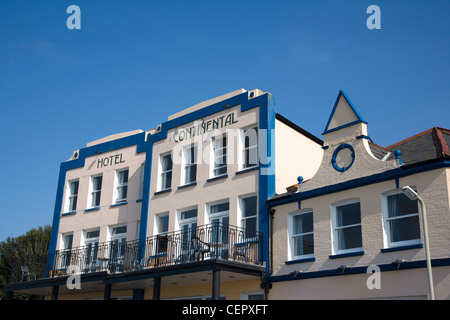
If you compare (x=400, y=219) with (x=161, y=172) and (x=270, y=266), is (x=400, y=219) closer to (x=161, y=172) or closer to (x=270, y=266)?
(x=270, y=266)

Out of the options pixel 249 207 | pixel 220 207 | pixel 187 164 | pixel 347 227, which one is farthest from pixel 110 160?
pixel 347 227

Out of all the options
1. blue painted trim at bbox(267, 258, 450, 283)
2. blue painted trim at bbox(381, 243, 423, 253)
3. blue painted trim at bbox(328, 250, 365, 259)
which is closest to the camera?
blue painted trim at bbox(267, 258, 450, 283)

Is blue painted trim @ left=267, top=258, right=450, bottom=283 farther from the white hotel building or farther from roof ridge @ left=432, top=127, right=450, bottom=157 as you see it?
roof ridge @ left=432, top=127, right=450, bottom=157

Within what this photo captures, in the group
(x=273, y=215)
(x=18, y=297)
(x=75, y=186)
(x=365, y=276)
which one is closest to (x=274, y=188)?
(x=273, y=215)

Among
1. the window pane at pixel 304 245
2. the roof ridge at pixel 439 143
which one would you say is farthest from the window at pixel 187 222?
the roof ridge at pixel 439 143

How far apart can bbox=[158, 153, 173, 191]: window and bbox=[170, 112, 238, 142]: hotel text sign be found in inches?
36.6

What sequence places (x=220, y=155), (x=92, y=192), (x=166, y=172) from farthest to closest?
(x=92, y=192) → (x=166, y=172) → (x=220, y=155)

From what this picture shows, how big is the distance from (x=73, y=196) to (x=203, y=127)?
8.54 meters

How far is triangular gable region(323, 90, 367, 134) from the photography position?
55.3 ft

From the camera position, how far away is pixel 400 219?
1504 centimetres

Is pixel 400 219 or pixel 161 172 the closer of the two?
pixel 400 219

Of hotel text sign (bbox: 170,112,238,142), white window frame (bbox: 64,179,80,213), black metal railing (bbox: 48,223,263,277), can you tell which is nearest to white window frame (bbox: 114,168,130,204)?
black metal railing (bbox: 48,223,263,277)

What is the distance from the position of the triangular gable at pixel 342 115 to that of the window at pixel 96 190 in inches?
481

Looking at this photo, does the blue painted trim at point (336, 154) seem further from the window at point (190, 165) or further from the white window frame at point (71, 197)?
the white window frame at point (71, 197)
